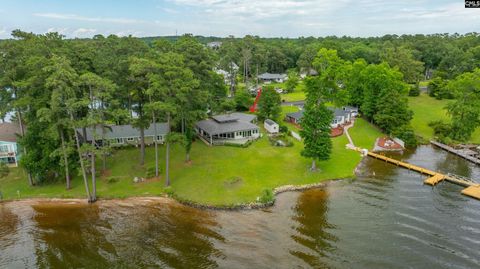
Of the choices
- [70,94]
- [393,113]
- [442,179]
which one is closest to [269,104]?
[393,113]

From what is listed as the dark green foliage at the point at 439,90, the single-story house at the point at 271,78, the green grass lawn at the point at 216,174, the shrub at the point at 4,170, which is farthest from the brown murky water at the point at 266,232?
the single-story house at the point at 271,78

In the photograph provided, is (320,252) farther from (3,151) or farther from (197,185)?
(3,151)

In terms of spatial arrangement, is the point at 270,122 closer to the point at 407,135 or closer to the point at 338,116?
the point at 338,116

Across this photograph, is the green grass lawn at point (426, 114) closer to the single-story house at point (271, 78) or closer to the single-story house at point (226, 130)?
the single-story house at point (226, 130)

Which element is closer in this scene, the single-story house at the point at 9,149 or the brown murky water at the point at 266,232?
the brown murky water at the point at 266,232

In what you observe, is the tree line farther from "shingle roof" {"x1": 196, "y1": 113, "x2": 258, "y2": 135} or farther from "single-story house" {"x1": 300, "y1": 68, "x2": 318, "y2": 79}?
"single-story house" {"x1": 300, "y1": 68, "x2": 318, "y2": 79}
